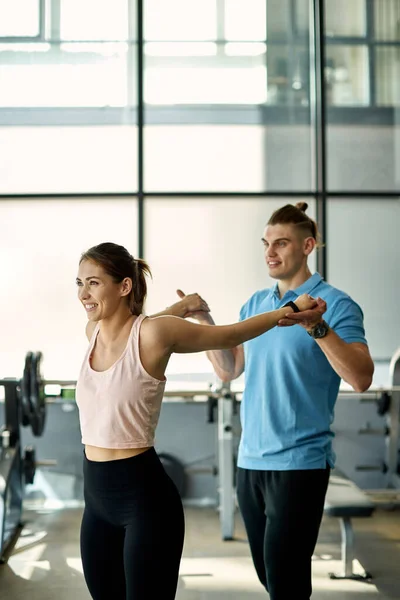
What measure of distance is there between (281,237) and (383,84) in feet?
11.5

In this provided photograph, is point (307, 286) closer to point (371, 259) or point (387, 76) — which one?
point (371, 259)

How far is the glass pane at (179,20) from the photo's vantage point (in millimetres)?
5180

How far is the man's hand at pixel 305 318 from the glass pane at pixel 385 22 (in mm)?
4011

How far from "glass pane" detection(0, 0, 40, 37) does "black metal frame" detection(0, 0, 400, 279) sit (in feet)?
0.16

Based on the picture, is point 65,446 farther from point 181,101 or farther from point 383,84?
point 383,84

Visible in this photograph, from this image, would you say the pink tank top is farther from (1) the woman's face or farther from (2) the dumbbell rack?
(2) the dumbbell rack

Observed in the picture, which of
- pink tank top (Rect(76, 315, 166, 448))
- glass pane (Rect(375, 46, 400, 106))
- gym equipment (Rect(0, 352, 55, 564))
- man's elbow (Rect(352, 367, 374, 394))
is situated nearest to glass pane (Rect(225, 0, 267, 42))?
glass pane (Rect(375, 46, 400, 106))

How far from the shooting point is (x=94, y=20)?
516 cm

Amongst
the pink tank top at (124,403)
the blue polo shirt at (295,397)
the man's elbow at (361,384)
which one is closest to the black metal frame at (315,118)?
the blue polo shirt at (295,397)

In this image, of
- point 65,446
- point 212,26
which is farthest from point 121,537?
point 212,26

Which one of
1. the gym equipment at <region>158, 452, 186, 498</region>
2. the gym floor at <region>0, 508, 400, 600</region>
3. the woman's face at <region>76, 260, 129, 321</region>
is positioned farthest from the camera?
the gym equipment at <region>158, 452, 186, 498</region>

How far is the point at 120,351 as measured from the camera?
1.83 meters

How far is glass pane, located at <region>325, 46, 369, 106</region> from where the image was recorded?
525 centimetres

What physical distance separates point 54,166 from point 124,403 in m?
3.68
